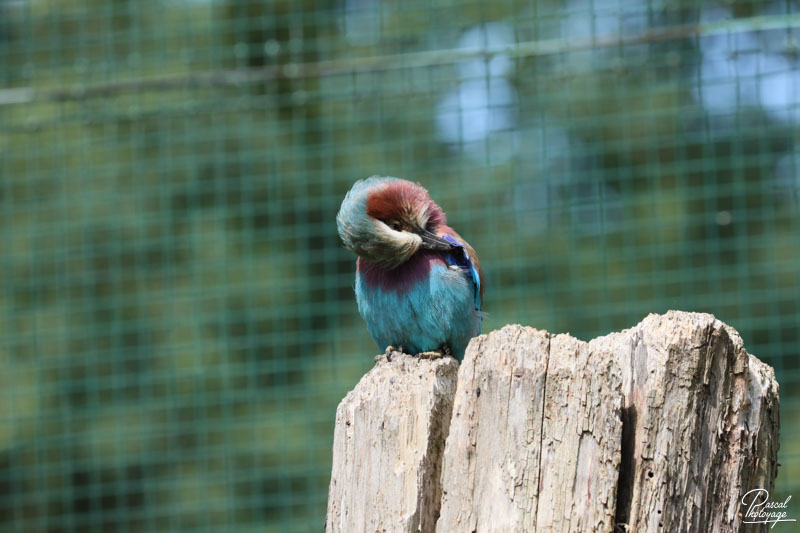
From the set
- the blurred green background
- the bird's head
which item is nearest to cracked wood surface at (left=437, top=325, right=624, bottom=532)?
the bird's head

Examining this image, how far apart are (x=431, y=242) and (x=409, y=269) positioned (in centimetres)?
15

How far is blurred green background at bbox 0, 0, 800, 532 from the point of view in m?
6.16

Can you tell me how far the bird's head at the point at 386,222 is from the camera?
134 inches

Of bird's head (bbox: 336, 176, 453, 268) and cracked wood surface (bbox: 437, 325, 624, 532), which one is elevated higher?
bird's head (bbox: 336, 176, 453, 268)

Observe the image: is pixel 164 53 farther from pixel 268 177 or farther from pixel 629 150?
pixel 629 150

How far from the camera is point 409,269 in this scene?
11.9 ft

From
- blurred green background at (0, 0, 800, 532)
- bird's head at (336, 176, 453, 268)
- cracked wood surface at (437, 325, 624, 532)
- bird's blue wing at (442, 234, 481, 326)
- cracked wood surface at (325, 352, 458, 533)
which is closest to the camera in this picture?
cracked wood surface at (437, 325, 624, 532)

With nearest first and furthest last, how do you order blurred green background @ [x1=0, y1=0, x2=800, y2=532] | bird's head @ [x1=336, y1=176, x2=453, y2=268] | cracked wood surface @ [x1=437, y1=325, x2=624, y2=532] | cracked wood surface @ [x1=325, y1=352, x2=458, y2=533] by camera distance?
cracked wood surface @ [x1=437, y1=325, x2=624, y2=532]
cracked wood surface @ [x1=325, y1=352, x2=458, y2=533]
bird's head @ [x1=336, y1=176, x2=453, y2=268]
blurred green background @ [x1=0, y1=0, x2=800, y2=532]

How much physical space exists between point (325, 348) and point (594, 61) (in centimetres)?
233

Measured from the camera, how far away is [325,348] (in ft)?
22.0

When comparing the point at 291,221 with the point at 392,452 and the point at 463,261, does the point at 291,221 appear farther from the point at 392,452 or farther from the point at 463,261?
the point at 392,452

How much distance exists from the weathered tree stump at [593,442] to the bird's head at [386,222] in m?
1.20

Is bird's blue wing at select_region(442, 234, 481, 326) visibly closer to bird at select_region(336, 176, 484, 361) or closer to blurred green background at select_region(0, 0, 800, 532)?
bird at select_region(336, 176, 484, 361)

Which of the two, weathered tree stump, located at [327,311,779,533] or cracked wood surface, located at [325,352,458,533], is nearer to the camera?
weathered tree stump, located at [327,311,779,533]
